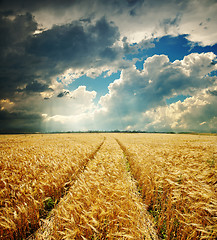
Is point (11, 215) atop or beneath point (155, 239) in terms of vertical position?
atop

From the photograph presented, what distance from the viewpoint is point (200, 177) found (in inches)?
177

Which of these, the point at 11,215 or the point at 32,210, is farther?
the point at 32,210

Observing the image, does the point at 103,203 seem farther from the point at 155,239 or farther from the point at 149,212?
the point at 149,212

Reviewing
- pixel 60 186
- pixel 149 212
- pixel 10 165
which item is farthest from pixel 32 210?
pixel 10 165

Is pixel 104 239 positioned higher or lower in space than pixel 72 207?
lower

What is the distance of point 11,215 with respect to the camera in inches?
127

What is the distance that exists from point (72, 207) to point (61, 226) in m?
0.42

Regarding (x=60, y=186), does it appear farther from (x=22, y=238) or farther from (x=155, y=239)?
(x=155, y=239)

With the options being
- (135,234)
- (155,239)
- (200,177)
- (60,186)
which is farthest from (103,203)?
(200,177)

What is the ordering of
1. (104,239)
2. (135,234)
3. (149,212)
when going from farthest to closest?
(149,212), (104,239), (135,234)

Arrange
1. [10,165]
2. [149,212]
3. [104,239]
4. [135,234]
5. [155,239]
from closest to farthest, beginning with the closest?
[135,234], [104,239], [155,239], [149,212], [10,165]

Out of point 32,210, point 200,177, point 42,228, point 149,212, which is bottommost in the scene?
point 149,212

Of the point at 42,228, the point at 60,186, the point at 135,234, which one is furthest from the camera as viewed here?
the point at 60,186

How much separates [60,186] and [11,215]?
230 centimetres
